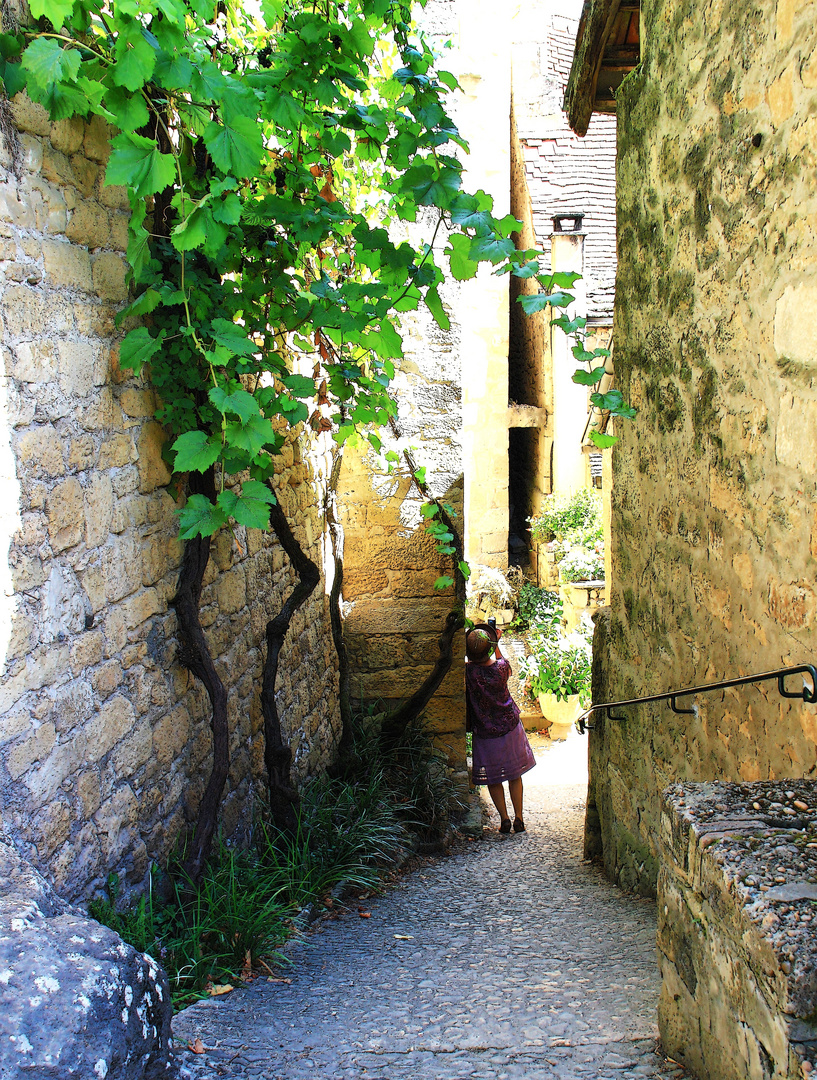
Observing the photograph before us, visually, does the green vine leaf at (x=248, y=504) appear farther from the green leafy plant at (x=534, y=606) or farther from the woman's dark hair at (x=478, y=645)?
the green leafy plant at (x=534, y=606)

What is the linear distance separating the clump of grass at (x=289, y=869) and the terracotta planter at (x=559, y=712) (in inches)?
116

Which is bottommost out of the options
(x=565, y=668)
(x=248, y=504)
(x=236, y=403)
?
(x=565, y=668)

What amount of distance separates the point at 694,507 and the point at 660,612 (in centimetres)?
55

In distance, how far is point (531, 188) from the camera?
38.1 ft

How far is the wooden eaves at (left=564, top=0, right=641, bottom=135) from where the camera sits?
384cm

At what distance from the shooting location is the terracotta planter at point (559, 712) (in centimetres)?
828

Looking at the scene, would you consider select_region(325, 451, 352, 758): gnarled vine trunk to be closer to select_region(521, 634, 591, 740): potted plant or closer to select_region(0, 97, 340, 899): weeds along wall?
select_region(0, 97, 340, 899): weeds along wall

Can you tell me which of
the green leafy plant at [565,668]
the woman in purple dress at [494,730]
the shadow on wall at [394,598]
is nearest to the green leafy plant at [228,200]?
the shadow on wall at [394,598]

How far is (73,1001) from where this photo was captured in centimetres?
129

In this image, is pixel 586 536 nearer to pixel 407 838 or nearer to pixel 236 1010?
pixel 407 838

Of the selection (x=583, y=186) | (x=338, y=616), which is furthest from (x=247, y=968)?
(x=583, y=186)

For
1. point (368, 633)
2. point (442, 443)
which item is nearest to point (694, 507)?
point (442, 443)

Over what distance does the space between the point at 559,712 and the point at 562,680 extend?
0.40 metres

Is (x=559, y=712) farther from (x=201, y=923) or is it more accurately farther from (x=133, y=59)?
(x=133, y=59)
